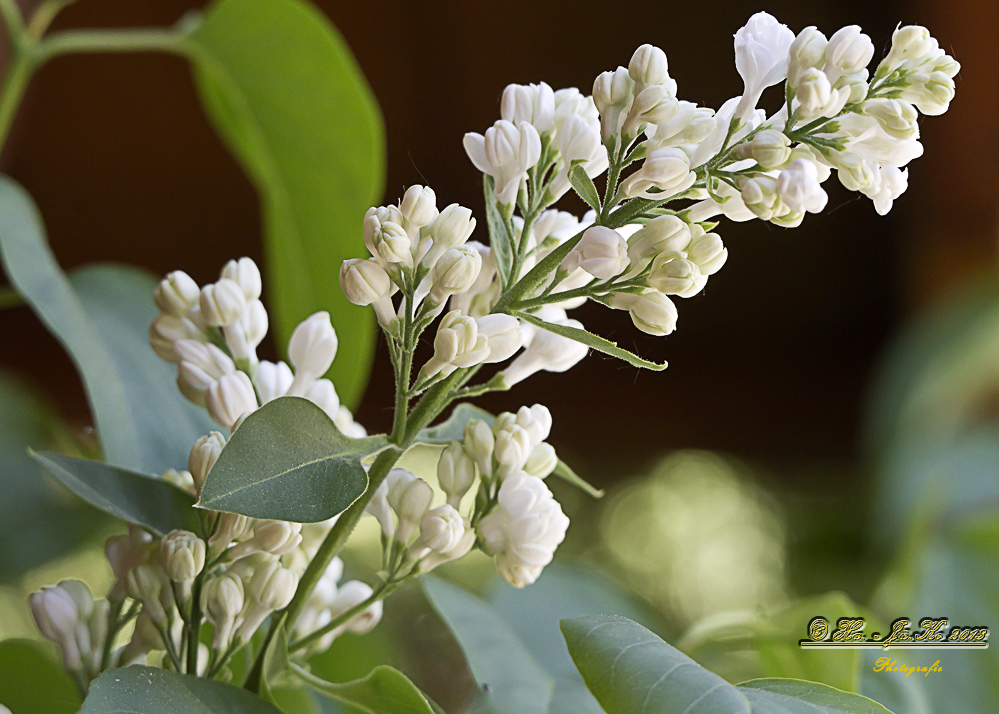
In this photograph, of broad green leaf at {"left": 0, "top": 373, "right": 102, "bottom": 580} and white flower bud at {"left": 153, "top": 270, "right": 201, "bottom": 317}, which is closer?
white flower bud at {"left": 153, "top": 270, "right": 201, "bottom": 317}

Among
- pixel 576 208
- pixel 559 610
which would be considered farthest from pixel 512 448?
pixel 576 208

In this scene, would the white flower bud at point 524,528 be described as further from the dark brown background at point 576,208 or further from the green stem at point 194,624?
the dark brown background at point 576,208

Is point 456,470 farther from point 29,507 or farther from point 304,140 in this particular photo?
point 29,507

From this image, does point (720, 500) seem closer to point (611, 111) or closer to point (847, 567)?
point (847, 567)

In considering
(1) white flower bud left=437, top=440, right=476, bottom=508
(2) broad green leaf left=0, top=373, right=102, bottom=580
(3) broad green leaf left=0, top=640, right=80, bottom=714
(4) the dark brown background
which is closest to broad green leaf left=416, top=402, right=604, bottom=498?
(1) white flower bud left=437, top=440, right=476, bottom=508

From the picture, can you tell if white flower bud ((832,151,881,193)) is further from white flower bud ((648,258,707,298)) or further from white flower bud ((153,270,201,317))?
white flower bud ((153,270,201,317))

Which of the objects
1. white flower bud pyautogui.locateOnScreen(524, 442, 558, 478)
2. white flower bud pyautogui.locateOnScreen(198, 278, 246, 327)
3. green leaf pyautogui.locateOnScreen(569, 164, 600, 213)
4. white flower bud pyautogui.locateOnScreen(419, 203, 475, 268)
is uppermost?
green leaf pyautogui.locateOnScreen(569, 164, 600, 213)

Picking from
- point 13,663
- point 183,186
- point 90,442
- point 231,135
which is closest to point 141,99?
point 183,186
